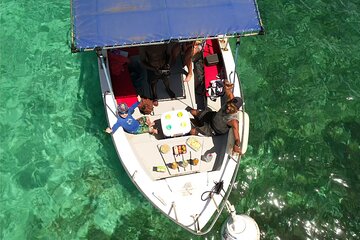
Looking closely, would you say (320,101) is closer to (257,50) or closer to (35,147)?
(257,50)

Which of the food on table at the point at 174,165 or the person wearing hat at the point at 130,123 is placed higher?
the person wearing hat at the point at 130,123

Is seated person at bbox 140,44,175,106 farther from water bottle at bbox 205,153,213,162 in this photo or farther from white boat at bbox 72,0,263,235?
water bottle at bbox 205,153,213,162

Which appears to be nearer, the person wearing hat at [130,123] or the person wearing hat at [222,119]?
the person wearing hat at [222,119]

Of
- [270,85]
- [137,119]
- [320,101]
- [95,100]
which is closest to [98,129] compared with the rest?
[95,100]

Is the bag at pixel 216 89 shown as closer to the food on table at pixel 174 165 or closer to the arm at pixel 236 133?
the arm at pixel 236 133

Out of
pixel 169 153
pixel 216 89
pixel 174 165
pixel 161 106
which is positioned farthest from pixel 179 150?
pixel 216 89

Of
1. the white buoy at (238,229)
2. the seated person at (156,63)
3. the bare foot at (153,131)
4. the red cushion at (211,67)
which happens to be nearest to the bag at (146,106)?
the seated person at (156,63)
